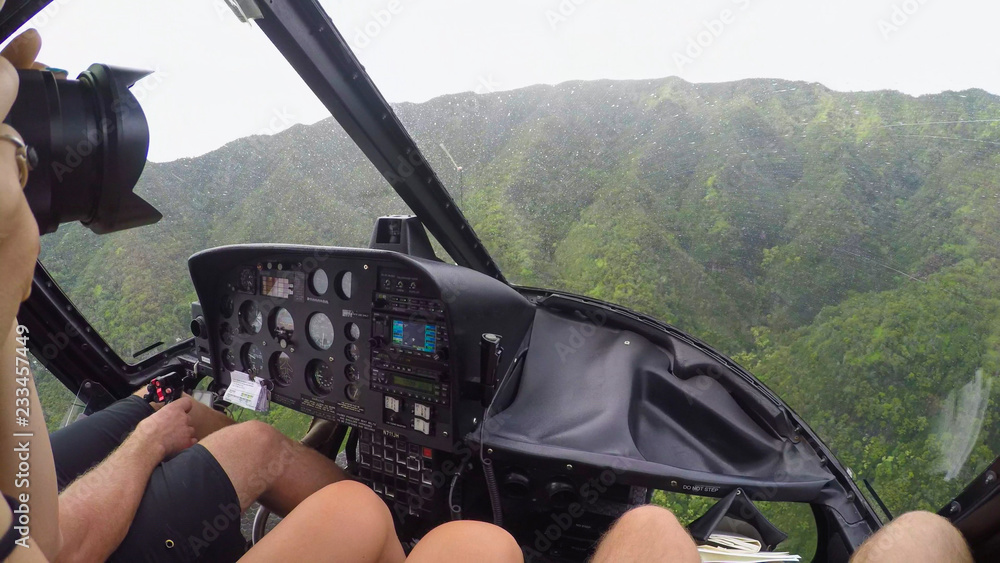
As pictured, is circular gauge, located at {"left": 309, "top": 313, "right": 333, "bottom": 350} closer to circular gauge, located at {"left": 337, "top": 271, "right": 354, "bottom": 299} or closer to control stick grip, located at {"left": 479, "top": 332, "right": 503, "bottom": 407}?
circular gauge, located at {"left": 337, "top": 271, "right": 354, "bottom": 299}

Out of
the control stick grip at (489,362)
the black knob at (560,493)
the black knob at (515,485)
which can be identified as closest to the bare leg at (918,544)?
the black knob at (560,493)

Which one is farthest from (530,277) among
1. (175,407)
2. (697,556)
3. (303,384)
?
(175,407)

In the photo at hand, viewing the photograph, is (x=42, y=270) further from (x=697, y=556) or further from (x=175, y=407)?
(x=697, y=556)

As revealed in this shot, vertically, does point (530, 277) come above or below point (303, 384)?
above

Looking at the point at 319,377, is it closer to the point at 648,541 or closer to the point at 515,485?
the point at 515,485

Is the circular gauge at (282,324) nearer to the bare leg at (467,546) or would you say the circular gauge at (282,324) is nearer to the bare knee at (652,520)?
the bare leg at (467,546)

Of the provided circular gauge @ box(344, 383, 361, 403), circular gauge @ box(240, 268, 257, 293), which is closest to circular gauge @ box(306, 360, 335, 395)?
circular gauge @ box(344, 383, 361, 403)
